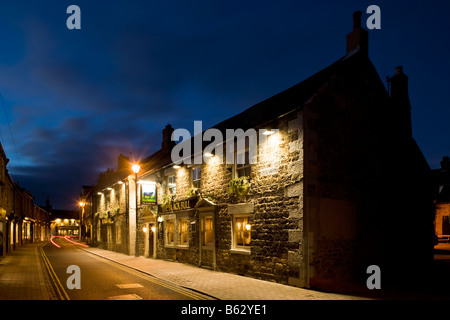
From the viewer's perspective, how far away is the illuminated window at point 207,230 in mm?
16828

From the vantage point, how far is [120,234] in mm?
29828

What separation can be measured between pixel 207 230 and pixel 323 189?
6.76 meters

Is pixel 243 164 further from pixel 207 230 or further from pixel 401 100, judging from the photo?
pixel 401 100

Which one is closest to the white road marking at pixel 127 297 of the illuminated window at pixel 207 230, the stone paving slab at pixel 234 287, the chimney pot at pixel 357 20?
the stone paving slab at pixel 234 287

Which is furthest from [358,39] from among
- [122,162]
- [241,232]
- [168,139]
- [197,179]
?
[122,162]

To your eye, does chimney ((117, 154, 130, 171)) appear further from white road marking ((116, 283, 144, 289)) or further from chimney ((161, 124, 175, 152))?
white road marking ((116, 283, 144, 289))

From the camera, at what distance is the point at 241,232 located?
14742 mm

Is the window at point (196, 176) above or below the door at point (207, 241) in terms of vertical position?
above

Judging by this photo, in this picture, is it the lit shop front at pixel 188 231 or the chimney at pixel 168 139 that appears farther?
the chimney at pixel 168 139

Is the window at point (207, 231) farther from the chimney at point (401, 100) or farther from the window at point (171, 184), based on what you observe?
the chimney at point (401, 100)

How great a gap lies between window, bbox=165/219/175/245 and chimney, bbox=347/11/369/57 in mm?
12732

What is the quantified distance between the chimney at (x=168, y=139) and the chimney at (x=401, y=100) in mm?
16957

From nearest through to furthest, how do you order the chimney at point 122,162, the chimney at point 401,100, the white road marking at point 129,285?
1. the white road marking at point 129,285
2. the chimney at point 401,100
3. the chimney at point 122,162

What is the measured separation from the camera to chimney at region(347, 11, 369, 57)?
45.7ft
